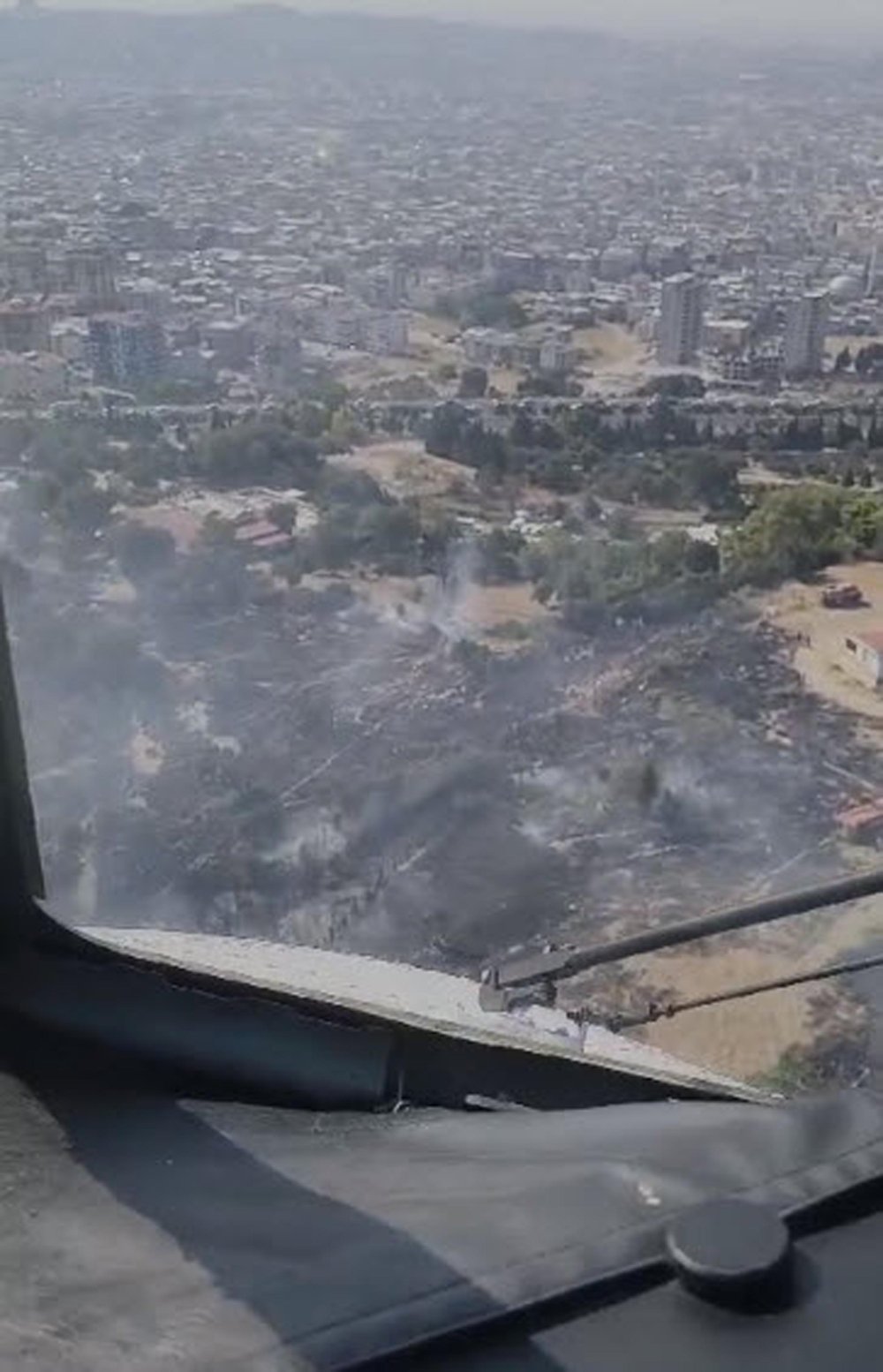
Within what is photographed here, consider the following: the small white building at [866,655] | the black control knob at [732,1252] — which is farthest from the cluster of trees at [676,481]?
the black control knob at [732,1252]

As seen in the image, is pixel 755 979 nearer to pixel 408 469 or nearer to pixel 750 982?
pixel 750 982

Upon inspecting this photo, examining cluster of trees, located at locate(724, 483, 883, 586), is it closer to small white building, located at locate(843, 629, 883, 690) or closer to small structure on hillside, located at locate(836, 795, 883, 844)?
small white building, located at locate(843, 629, 883, 690)

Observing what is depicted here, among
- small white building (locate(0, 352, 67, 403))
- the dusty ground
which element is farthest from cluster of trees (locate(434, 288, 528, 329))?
the dusty ground

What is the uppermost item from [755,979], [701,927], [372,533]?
[701,927]

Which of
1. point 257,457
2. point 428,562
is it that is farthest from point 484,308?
point 428,562

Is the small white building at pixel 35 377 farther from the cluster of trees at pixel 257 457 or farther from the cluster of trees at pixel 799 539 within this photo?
the cluster of trees at pixel 799 539

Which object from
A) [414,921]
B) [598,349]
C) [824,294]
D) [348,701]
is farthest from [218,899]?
[824,294]
